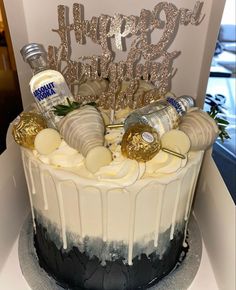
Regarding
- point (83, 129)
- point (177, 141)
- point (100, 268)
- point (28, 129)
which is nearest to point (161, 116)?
point (177, 141)

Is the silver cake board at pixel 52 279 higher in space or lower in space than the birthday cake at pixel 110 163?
lower

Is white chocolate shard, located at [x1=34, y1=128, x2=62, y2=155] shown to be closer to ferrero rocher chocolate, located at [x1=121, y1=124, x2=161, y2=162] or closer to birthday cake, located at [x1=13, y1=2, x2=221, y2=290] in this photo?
birthday cake, located at [x1=13, y1=2, x2=221, y2=290]

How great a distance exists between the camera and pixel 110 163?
30.4 inches

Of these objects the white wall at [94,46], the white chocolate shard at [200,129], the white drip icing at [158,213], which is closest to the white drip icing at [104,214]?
the white drip icing at [158,213]

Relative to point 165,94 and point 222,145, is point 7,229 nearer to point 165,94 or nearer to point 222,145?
point 165,94

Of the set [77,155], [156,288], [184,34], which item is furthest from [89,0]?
[156,288]

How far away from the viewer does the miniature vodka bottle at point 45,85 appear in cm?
83

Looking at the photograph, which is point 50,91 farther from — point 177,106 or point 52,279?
point 52,279

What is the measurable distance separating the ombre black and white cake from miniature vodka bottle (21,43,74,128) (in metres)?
0.10

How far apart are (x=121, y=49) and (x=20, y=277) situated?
67 centimetres

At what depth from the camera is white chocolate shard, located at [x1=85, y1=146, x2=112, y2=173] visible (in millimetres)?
732

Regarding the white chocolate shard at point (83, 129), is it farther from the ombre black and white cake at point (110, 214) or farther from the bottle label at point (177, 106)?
the bottle label at point (177, 106)

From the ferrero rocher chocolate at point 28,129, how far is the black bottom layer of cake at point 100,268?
0.80 feet

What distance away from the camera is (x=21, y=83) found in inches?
48.3
